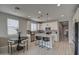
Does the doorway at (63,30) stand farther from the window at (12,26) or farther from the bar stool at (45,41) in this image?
the window at (12,26)

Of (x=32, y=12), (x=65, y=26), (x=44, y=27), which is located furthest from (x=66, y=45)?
(x=32, y=12)

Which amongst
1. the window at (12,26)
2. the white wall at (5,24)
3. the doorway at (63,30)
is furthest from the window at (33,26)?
the doorway at (63,30)

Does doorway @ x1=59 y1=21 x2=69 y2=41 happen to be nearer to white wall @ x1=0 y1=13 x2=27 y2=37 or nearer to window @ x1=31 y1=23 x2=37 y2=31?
window @ x1=31 y1=23 x2=37 y2=31

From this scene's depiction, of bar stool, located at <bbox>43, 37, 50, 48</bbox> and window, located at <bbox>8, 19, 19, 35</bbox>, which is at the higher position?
window, located at <bbox>8, 19, 19, 35</bbox>

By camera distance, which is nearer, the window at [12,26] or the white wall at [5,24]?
the white wall at [5,24]

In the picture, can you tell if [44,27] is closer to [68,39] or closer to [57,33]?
[57,33]

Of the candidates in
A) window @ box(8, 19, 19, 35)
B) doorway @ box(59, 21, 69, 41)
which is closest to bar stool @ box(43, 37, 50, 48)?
doorway @ box(59, 21, 69, 41)

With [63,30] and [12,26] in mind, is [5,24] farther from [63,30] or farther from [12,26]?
[63,30]

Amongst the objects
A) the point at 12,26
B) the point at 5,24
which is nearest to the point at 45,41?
the point at 12,26

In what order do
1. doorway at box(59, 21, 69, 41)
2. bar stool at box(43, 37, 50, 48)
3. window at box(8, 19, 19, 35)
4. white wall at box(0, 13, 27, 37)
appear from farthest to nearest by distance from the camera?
bar stool at box(43, 37, 50, 48) → doorway at box(59, 21, 69, 41) → window at box(8, 19, 19, 35) → white wall at box(0, 13, 27, 37)

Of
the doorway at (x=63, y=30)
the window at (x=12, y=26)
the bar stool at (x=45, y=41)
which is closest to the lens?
the window at (x=12, y=26)

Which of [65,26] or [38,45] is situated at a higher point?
[65,26]

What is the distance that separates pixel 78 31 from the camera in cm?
249
